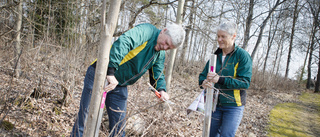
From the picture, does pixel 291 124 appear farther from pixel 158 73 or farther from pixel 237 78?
pixel 158 73

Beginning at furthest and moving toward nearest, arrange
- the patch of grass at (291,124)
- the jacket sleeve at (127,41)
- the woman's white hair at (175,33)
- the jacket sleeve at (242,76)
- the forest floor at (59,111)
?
the patch of grass at (291,124) < the forest floor at (59,111) < the jacket sleeve at (242,76) < the woman's white hair at (175,33) < the jacket sleeve at (127,41)

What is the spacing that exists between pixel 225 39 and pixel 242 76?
1.45 feet

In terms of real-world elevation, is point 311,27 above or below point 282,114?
above

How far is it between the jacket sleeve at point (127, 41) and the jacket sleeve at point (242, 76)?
0.98m

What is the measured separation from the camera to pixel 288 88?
13531 millimetres

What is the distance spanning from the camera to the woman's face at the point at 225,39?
2045 millimetres

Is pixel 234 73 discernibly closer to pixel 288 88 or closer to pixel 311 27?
pixel 288 88

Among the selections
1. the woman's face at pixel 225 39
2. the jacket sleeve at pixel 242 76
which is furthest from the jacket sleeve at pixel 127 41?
the jacket sleeve at pixel 242 76

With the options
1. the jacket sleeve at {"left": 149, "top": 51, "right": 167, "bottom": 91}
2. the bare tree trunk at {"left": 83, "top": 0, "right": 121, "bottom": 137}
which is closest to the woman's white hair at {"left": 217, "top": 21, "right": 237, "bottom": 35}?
the jacket sleeve at {"left": 149, "top": 51, "right": 167, "bottom": 91}

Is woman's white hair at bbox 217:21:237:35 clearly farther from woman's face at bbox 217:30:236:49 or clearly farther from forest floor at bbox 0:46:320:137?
forest floor at bbox 0:46:320:137

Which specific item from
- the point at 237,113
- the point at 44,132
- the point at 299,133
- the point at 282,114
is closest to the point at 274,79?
the point at 282,114

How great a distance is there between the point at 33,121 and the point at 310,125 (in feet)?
23.7

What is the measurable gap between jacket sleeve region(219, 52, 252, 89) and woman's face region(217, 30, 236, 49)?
179 millimetres

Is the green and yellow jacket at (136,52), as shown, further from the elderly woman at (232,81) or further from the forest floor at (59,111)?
the elderly woman at (232,81)
